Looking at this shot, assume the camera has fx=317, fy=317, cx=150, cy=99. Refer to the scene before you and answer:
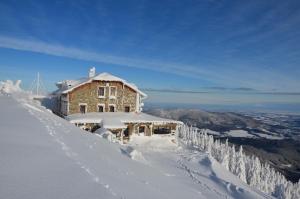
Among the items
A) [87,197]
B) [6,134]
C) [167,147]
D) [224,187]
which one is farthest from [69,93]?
[87,197]

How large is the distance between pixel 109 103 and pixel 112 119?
174 inches

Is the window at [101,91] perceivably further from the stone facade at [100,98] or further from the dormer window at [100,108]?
the dormer window at [100,108]

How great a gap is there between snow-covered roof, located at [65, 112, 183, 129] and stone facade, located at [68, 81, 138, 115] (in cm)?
97

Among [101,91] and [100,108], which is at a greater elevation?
[101,91]

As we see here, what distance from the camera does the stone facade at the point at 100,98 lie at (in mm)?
37000

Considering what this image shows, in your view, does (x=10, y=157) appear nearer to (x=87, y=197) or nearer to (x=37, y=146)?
(x=37, y=146)

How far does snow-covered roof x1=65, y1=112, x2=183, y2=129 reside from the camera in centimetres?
3259

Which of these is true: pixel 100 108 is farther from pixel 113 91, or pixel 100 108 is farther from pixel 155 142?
pixel 155 142

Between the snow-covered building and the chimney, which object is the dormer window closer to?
the snow-covered building

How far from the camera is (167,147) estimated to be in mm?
34125

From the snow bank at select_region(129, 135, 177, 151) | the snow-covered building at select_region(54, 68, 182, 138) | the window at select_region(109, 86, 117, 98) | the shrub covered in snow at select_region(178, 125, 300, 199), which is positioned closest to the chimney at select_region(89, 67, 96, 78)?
the snow-covered building at select_region(54, 68, 182, 138)

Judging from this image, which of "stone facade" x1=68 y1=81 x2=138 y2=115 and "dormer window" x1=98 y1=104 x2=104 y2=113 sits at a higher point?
"stone facade" x1=68 y1=81 x2=138 y2=115

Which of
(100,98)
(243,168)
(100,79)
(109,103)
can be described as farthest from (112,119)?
(243,168)

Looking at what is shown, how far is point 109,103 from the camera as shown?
38125mm
